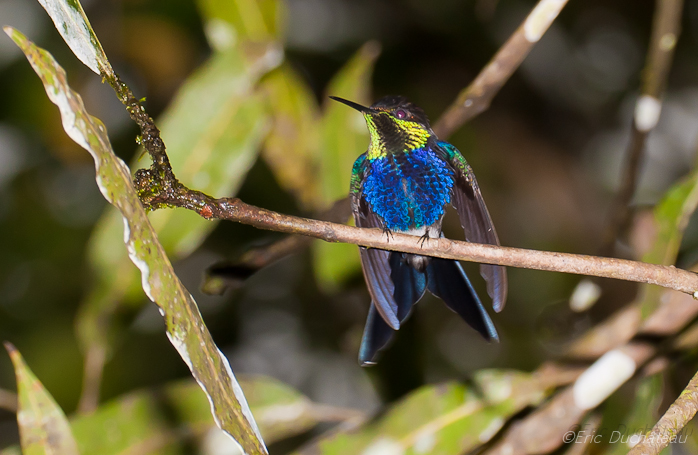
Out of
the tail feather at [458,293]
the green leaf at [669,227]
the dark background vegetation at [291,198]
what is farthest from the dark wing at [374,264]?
the dark background vegetation at [291,198]

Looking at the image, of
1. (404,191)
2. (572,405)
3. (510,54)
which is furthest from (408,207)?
(572,405)

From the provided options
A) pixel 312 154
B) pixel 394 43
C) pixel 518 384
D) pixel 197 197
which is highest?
pixel 394 43

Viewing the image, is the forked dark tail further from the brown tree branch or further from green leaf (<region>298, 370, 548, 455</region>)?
green leaf (<region>298, 370, 548, 455</region>)

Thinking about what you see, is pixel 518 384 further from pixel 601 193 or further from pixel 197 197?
pixel 601 193

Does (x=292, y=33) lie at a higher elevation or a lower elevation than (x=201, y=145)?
higher

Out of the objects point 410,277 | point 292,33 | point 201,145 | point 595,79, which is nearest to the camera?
point 410,277

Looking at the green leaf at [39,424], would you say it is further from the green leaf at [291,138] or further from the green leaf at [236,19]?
the green leaf at [236,19]

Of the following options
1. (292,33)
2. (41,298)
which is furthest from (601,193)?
(41,298)
